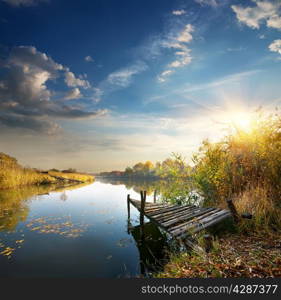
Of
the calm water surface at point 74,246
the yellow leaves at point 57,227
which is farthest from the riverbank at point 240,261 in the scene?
the yellow leaves at point 57,227

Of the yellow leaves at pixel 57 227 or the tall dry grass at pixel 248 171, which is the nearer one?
the tall dry grass at pixel 248 171

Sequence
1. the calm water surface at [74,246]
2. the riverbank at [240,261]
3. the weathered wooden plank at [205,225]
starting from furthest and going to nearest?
the calm water surface at [74,246] < the weathered wooden plank at [205,225] < the riverbank at [240,261]

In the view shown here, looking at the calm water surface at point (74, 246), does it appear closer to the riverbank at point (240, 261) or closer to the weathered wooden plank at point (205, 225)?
the weathered wooden plank at point (205, 225)

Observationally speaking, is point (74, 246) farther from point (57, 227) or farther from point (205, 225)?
point (205, 225)

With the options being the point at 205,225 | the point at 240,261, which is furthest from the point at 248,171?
the point at 240,261

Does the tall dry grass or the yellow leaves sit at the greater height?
the tall dry grass

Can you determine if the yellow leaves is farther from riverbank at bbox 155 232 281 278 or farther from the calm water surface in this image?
riverbank at bbox 155 232 281 278

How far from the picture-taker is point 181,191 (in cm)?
1050

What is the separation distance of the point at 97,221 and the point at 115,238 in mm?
2707

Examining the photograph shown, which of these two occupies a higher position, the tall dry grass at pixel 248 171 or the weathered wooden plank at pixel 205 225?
the tall dry grass at pixel 248 171

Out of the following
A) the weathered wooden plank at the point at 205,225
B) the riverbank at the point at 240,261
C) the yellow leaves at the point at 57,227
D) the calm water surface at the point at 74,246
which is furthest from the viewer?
the yellow leaves at the point at 57,227

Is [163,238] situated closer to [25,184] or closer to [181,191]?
[181,191]

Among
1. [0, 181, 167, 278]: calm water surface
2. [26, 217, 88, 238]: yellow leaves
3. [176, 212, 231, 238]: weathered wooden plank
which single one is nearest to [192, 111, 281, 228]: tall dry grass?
[176, 212, 231, 238]: weathered wooden plank

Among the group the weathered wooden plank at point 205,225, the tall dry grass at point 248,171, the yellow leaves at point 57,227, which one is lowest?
the yellow leaves at point 57,227
